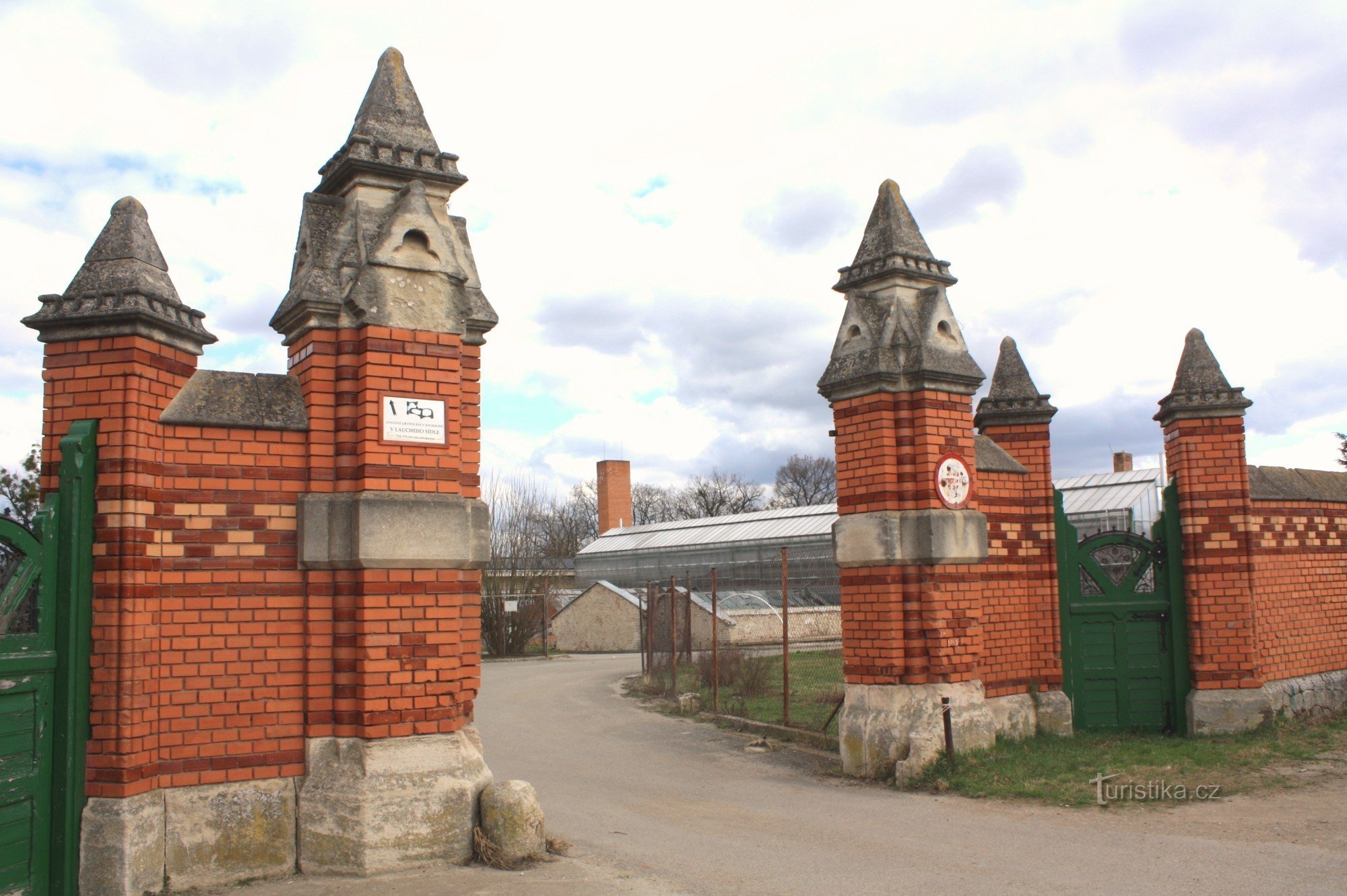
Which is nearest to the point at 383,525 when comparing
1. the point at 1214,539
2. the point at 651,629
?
the point at 1214,539

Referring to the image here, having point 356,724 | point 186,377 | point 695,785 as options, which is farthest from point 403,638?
point 695,785

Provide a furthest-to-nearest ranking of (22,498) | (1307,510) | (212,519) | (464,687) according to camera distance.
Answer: (1307,510) < (22,498) < (464,687) < (212,519)

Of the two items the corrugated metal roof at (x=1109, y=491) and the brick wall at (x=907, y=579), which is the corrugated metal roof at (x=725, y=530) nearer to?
the corrugated metal roof at (x=1109, y=491)

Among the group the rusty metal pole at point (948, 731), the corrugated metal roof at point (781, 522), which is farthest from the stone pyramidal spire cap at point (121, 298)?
the corrugated metal roof at point (781, 522)

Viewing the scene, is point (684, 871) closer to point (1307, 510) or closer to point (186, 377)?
point (186, 377)

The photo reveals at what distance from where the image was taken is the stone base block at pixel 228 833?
16.8 ft

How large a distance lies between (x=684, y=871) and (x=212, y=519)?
3.31 meters

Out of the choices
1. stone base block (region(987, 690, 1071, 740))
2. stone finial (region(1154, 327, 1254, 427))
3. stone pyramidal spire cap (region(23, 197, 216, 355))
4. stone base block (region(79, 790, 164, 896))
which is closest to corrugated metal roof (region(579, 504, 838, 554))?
stone finial (region(1154, 327, 1254, 427))

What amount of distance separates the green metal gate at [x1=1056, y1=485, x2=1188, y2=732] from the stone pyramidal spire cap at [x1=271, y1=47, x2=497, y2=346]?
6.28 m

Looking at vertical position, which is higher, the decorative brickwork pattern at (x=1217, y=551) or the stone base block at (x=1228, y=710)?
the decorative brickwork pattern at (x=1217, y=551)

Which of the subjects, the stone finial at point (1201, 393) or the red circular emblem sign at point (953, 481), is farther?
the stone finial at point (1201, 393)

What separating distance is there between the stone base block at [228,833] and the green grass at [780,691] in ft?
20.5

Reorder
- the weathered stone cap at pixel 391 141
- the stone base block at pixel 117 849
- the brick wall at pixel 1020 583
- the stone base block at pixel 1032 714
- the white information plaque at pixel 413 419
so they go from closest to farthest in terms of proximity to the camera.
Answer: the stone base block at pixel 117 849 → the white information plaque at pixel 413 419 → the weathered stone cap at pixel 391 141 → the stone base block at pixel 1032 714 → the brick wall at pixel 1020 583

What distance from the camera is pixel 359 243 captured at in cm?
594
